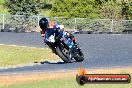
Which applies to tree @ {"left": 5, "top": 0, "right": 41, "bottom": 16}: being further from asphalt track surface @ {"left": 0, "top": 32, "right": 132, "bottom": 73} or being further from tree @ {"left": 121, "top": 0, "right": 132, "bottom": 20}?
tree @ {"left": 121, "top": 0, "right": 132, "bottom": 20}

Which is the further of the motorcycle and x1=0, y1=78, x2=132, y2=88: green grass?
the motorcycle

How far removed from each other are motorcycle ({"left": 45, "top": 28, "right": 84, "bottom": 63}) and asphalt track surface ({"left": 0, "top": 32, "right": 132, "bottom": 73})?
0.31 m

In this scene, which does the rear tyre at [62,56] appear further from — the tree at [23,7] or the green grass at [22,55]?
the tree at [23,7]

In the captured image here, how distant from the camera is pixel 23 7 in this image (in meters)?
42.3

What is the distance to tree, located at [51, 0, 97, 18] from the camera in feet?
136

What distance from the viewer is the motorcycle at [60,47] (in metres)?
20.2

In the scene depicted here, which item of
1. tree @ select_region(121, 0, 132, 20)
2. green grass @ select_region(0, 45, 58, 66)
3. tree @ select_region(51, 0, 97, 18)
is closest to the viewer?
green grass @ select_region(0, 45, 58, 66)

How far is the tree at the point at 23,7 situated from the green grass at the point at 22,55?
1484 centimetres

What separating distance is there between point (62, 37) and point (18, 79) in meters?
4.46

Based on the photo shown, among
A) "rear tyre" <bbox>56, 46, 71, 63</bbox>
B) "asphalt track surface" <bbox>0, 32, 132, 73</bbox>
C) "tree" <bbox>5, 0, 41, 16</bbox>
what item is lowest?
"asphalt track surface" <bbox>0, 32, 132, 73</bbox>

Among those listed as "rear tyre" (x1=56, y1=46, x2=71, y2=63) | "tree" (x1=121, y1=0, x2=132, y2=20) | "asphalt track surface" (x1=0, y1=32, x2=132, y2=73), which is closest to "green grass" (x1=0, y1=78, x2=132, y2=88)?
"asphalt track surface" (x1=0, y1=32, x2=132, y2=73)

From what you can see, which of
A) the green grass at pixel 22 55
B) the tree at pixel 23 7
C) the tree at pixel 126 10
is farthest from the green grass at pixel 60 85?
the tree at pixel 23 7

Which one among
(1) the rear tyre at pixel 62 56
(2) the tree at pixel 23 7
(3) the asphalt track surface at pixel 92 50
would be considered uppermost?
(2) the tree at pixel 23 7

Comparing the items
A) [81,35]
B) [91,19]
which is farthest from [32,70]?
[91,19]
